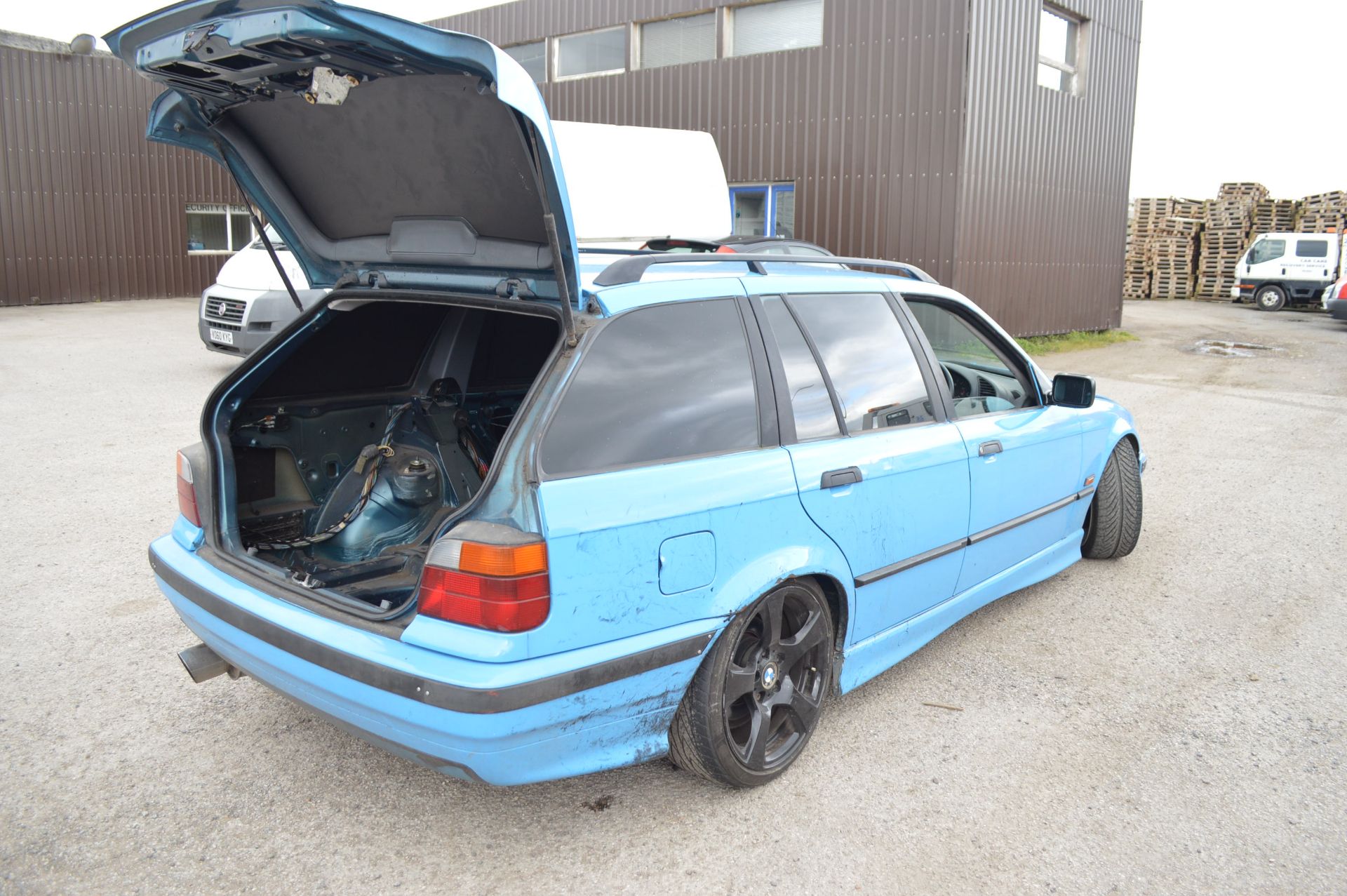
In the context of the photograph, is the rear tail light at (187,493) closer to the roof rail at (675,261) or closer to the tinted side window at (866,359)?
the roof rail at (675,261)

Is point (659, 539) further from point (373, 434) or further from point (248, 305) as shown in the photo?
point (248, 305)

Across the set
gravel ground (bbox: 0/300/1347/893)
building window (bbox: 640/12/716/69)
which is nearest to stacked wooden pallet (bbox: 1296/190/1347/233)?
building window (bbox: 640/12/716/69)

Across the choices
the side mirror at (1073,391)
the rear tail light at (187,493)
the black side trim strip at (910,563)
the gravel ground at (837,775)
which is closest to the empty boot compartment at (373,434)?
the rear tail light at (187,493)

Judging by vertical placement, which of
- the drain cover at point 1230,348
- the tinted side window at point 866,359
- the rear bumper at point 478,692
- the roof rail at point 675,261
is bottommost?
the rear bumper at point 478,692

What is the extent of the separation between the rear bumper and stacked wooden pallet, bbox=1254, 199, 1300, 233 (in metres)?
29.3

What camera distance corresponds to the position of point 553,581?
2.39 meters

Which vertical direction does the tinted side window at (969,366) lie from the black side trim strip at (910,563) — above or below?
above

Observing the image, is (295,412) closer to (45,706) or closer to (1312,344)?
(45,706)

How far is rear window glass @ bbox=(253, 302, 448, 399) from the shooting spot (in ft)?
11.8

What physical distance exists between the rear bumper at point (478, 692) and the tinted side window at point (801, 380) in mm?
778

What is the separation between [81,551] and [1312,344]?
18.5 metres

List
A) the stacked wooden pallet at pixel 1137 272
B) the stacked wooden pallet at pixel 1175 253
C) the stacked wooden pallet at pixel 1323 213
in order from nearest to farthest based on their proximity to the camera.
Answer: the stacked wooden pallet at pixel 1323 213 → the stacked wooden pallet at pixel 1175 253 → the stacked wooden pallet at pixel 1137 272

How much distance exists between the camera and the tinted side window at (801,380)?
10.2 ft

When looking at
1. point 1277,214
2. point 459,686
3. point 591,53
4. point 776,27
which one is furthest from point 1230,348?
point 459,686
